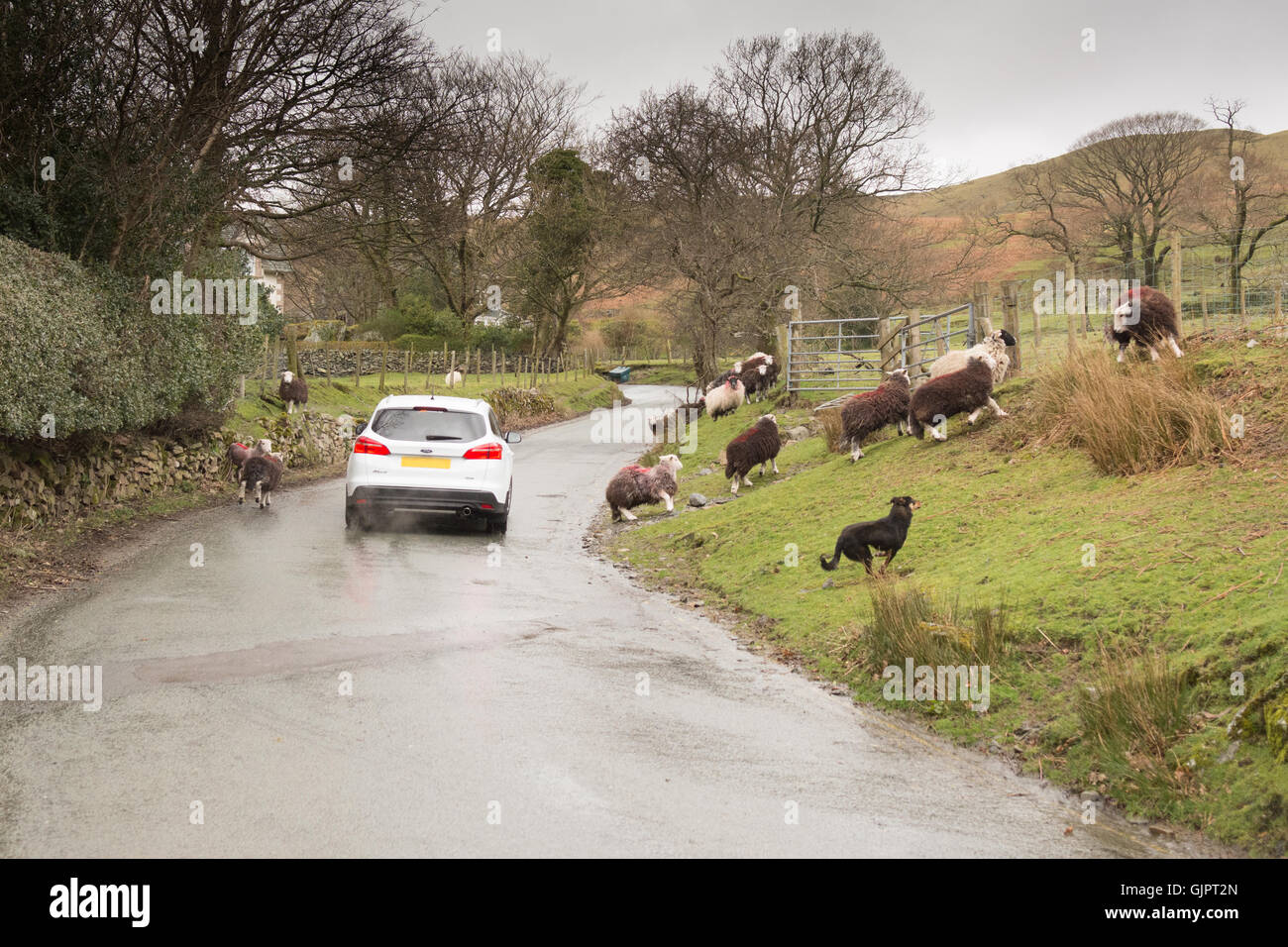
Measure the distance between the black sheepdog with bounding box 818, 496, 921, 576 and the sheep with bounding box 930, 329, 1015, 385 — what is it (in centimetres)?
610

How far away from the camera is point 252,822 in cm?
492

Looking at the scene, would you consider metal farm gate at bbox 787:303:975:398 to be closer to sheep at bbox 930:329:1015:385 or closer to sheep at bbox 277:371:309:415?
sheep at bbox 930:329:1015:385

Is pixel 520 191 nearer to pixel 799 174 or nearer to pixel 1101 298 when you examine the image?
pixel 799 174

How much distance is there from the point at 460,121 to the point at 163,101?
859 cm

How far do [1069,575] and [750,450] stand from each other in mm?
10014

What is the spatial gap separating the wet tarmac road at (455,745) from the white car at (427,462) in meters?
3.53

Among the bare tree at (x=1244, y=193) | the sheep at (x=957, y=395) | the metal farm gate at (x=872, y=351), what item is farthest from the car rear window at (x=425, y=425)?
the bare tree at (x=1244, y=193)

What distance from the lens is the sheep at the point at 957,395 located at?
50.4ft

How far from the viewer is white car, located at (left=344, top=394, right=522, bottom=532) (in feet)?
47.5

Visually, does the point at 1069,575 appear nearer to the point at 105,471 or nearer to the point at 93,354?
the point at 93,354

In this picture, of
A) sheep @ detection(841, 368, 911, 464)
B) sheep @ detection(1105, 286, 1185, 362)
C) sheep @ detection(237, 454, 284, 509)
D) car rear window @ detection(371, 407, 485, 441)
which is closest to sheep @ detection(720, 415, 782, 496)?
sheep @ detection(841, 368, 911, 464)

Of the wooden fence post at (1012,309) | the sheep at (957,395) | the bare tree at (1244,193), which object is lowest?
the sheep at (957,395)

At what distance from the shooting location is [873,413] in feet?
56.3

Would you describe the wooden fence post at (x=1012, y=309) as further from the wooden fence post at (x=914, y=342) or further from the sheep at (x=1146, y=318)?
the wooden fence post at (x=914, y=342)
